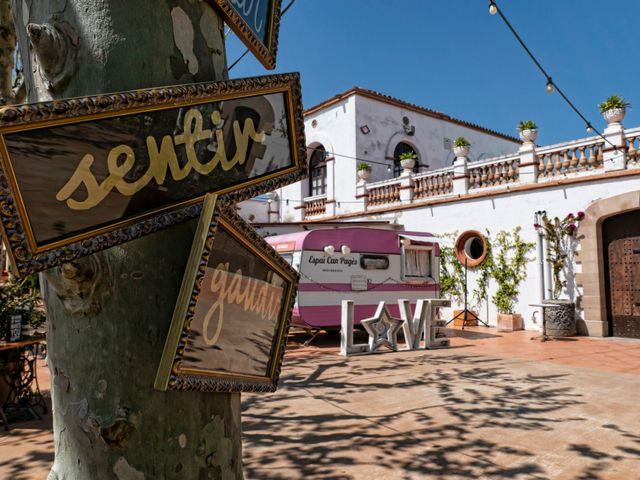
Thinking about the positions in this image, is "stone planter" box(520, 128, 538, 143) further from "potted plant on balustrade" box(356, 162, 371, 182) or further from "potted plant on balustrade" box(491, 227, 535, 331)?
"potted plant on balustrade" box(356, 162, 371, 182)

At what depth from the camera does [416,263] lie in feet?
36.9

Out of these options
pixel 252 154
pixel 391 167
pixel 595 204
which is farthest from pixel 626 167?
pixel 252 154

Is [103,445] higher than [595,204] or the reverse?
the reverse

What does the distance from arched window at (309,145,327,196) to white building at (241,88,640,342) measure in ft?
0.15

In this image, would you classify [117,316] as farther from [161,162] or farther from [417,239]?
[417,239]

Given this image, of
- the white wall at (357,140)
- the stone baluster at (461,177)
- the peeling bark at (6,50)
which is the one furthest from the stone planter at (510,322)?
the peeling bark at (6,50)

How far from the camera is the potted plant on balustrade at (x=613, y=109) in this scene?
10.6 metres

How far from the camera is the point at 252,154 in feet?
4.36

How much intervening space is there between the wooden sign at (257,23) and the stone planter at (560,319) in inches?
427

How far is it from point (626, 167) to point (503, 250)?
3.50m

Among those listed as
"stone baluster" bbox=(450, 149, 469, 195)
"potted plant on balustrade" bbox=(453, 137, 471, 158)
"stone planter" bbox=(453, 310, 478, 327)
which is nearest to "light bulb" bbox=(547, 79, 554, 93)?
"potted plant on balustrade" bbox=(453, 137, 471, 158)

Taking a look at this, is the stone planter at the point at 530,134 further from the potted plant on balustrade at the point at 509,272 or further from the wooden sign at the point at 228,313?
the wooden sign at the point at 228,313

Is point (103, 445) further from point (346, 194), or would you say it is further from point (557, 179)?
point (346, 194)

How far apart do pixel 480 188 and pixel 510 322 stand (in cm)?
398
